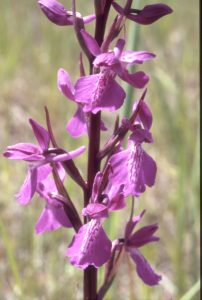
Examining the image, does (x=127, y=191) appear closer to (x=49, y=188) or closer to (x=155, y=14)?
(x=49, y=188)

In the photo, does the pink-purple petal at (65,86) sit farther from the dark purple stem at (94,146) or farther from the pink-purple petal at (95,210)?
the pink-purple petal at (95,210)

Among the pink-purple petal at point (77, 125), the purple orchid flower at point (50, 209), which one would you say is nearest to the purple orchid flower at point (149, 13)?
the pink-purple petal at point (77, 125)

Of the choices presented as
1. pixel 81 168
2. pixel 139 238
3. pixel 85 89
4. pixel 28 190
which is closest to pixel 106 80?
pixel 85 89

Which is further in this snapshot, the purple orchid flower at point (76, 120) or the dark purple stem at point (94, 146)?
the purple orchid flower at point (76, 120)

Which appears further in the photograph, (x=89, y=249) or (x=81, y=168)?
(x=81, y=168)

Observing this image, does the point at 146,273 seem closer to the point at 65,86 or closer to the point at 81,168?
the point at 65,86

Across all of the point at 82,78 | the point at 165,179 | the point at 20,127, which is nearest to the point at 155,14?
the point at 82,78

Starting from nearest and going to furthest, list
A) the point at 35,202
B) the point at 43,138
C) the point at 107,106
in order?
1. the point at 107,106
2. the point at 43,138
3. the point at 35,202
